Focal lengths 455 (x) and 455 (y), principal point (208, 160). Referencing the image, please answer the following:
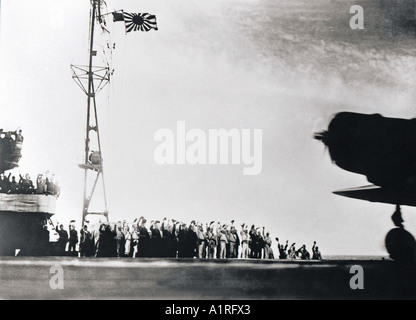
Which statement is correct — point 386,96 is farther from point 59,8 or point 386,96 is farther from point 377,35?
point 59,8

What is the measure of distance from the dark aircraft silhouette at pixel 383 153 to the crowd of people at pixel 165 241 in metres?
1.72

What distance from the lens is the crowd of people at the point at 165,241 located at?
7.74 m

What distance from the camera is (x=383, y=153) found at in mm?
7094

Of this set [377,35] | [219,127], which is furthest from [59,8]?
[377,35]

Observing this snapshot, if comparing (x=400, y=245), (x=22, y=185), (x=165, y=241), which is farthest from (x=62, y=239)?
(x=400, y=245)

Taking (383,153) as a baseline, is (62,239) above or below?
below

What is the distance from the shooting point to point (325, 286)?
284 inches

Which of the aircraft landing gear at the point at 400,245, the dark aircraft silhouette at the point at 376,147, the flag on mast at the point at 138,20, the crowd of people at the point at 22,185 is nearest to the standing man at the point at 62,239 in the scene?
the crowd of people at the point at 22,185

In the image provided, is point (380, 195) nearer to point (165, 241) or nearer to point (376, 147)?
point (376, 147)

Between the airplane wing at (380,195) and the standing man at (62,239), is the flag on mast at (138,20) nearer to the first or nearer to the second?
the standing man at (62,239)

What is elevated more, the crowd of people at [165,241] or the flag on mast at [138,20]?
the flag on mast at [138,20]

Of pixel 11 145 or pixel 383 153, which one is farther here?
pixel 11 145

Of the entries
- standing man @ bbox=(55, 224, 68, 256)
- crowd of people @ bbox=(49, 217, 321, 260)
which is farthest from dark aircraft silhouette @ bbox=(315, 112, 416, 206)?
standing man @ bbox=(55, 224, 68, 256)

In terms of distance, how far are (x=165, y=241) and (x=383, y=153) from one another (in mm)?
3930
